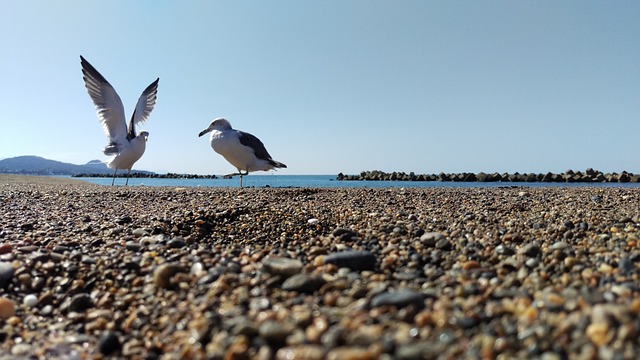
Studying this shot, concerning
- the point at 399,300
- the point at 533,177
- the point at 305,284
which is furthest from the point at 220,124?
the point at 533,177

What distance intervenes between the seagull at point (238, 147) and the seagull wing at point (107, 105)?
4.12 m

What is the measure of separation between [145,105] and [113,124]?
1594 millimetres

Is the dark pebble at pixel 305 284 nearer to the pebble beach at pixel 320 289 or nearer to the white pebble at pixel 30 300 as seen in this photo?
the pebble beach at pixel 320 289

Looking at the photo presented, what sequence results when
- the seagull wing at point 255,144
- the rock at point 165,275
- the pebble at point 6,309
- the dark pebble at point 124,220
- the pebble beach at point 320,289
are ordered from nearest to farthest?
the pebble beach at point 320,289 → the pebble at point 6,309 → the rock at point 165,275 → the dark pebble at point 124,220 → the seagull wing at point 255,144

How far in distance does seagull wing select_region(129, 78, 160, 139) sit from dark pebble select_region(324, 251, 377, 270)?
13.3m

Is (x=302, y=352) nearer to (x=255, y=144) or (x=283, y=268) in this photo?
(x=283, y=268)

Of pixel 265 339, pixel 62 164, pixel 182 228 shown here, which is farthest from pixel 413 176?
pixel 62 164

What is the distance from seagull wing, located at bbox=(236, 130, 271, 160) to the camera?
10.5m

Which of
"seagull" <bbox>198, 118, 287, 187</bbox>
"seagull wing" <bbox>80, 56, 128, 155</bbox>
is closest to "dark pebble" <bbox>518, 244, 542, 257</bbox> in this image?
"seagull" <bbox>198, 118, 287, 187</bbox>

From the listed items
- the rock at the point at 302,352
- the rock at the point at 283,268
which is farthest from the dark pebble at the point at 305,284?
the rock at the point at 302,352

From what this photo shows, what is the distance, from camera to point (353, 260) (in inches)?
103

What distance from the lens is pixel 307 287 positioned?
6.97 feet

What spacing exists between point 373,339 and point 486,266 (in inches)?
58.3

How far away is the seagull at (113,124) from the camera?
43.3ft
